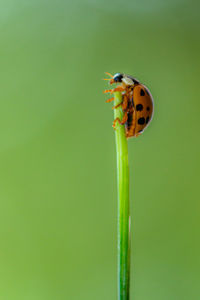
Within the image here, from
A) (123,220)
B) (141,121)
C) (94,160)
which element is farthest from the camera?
(94,160)

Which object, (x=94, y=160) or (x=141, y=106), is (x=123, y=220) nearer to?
(x=141, y=106)

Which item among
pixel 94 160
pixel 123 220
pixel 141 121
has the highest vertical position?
pixel 94 160

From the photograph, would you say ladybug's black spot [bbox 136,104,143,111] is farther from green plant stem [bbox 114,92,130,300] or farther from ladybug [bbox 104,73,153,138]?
green plant stem [bbox 114,92,130,300]

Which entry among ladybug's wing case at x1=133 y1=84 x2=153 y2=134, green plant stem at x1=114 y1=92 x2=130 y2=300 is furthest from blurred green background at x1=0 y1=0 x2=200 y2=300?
green plant stem at x1=114 y1=92 x2=130 y2=300

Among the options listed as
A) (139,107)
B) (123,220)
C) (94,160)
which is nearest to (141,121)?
(139,107)

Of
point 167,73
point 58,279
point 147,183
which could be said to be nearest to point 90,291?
point 58,279

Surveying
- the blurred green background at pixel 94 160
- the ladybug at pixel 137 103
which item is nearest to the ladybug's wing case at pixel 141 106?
the ladybug at pixel 137 103

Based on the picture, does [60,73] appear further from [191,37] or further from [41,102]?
[191,37]
